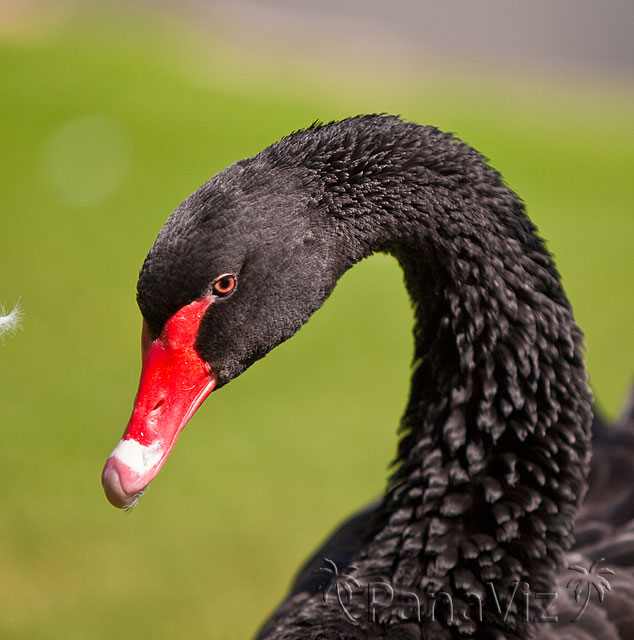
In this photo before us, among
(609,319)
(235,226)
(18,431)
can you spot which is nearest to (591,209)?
(609,319)

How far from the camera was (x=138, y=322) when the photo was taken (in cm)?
449

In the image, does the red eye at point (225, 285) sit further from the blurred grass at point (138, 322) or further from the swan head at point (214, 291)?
the blurred grass at point (138, 322)

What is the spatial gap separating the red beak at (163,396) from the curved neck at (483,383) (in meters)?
0.38

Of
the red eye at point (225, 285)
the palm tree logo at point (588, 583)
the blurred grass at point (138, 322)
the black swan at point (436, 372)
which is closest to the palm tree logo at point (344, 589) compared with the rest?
the black swan at point (436, 372)

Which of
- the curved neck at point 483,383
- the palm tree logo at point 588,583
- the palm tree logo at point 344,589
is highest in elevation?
the curved neck at point 483,383

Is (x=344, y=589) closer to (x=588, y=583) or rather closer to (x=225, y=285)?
(x=588, y=583)

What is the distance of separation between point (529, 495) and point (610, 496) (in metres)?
0.59

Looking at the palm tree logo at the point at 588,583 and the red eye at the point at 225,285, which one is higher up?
the red eye at the point at 225,285

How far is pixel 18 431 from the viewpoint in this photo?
346 cm

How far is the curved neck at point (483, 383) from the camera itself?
1627 millimetres

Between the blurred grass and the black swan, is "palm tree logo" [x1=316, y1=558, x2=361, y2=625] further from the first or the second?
the blurred grass

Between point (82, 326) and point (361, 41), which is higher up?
point (361, 41)

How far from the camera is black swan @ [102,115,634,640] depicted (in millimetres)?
1464

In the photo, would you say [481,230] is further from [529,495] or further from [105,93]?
[105,93]
